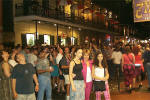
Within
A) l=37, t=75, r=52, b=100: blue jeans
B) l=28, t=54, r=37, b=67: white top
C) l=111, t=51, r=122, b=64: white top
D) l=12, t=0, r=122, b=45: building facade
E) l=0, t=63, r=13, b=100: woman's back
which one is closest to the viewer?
l=0, t=63, r=13, b=100: woman's back

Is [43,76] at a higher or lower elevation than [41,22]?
lower

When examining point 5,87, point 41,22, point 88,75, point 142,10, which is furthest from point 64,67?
point 41,22

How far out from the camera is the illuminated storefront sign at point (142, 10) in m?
9.81

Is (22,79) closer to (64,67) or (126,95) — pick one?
(64,67)

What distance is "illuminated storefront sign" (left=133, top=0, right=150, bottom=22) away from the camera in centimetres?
981

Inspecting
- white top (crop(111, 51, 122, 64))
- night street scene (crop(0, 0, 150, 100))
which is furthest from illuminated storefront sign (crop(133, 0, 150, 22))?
white top (crop(111, 51, 122, 64))

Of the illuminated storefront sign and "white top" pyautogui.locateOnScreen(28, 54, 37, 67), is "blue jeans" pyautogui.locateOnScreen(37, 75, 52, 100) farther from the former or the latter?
the illuminated storefront sign

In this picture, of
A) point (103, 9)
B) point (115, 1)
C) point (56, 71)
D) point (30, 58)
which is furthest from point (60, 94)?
point (103, 9)

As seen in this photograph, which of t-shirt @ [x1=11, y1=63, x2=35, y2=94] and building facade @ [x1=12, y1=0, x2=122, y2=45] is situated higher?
building facade @ [x1=12, y1=0, x2=122, y2=45]

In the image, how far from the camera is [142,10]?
996cm

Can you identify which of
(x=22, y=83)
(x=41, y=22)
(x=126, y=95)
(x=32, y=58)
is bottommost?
(x=126, y=95)

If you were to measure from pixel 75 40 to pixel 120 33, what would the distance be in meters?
22.0

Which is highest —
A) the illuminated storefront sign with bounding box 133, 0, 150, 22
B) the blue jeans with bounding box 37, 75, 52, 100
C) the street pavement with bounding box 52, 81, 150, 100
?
the illuminated storefront sign with bounding box 133, 0, 150, 22

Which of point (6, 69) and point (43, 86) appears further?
point (43, 86)
